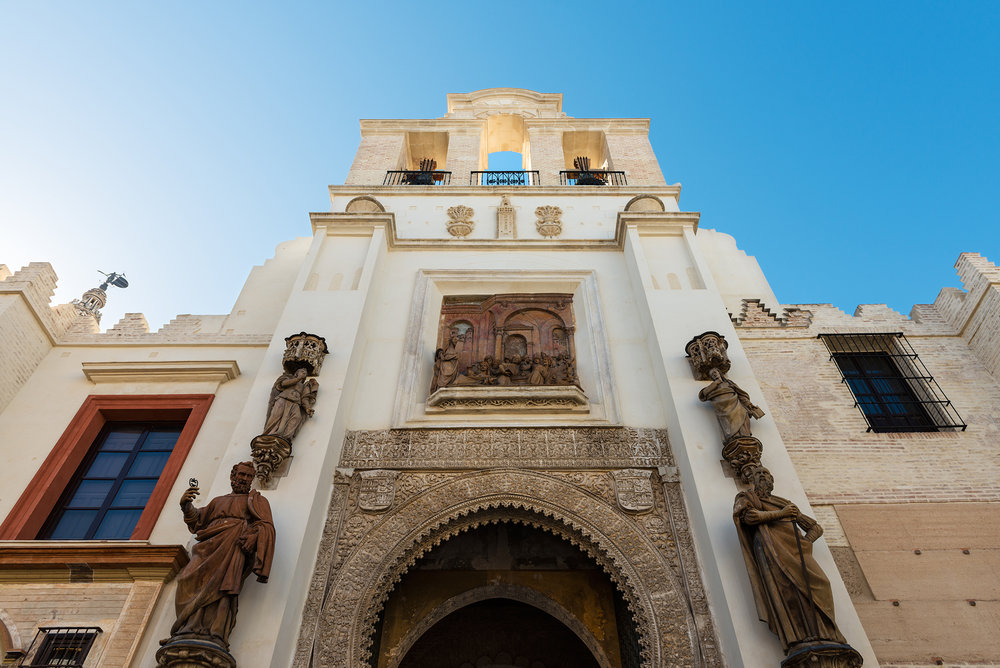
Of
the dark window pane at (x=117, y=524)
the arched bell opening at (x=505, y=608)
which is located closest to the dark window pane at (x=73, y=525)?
the dark window pane at (x=117, y=524)

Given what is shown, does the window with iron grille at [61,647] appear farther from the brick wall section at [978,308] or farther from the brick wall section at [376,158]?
the brick wall section at [978,308]

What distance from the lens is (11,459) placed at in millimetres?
6902

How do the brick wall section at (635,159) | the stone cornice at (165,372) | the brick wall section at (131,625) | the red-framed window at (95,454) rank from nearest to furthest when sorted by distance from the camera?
1. the brick wall section at (131,625)
2. the red-framed window at (95,454)
3. the stone cornice at (165,372)
4. the brick wall section at (635,159)

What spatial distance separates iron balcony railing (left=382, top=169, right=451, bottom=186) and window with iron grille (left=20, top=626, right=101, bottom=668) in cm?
885

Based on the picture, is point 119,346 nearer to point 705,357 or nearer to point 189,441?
point 189,441

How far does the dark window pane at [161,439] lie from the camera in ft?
24.6

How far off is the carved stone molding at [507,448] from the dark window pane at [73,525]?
9.34ft

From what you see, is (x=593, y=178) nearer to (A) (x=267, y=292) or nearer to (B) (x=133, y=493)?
(A) (x=267, y=292)

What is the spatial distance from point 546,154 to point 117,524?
10100 millimetres

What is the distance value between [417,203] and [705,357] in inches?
247

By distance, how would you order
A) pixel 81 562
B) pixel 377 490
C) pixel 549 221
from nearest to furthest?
pixel 81 562 → pixel 377 490 → pixel 549 221

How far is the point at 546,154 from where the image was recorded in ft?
42.8

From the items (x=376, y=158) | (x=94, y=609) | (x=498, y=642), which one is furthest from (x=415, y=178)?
(x=94, y=609)

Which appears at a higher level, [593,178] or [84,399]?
[593,178]
